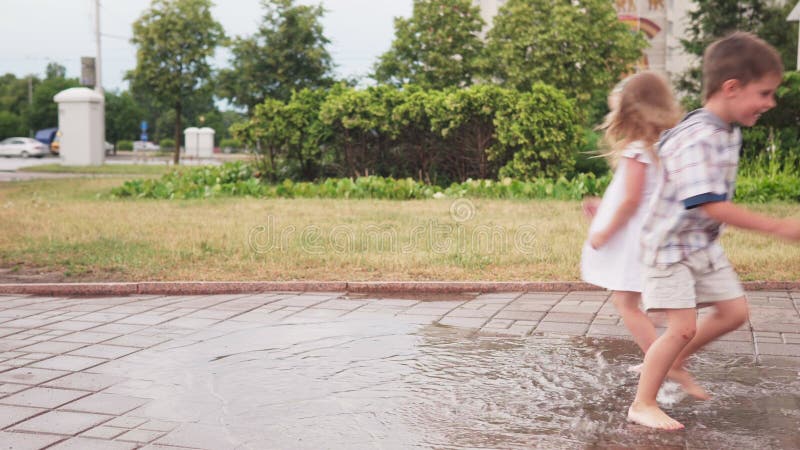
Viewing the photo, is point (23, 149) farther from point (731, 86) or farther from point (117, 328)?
point (731, 86)

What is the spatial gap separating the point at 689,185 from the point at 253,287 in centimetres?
445

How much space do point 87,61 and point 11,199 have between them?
923 inches

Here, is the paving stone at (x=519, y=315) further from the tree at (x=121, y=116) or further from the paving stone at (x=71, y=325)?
the tree at (x=121, y=116)

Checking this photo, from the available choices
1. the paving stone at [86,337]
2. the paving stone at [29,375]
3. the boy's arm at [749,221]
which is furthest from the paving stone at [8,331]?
the boy's arm at [749,221]

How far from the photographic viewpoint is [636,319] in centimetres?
410

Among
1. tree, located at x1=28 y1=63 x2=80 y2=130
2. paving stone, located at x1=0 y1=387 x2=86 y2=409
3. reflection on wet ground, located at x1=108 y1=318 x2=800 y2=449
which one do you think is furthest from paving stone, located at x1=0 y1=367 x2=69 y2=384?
tree, located at x1=28 y1=63 x2=80 y2=130

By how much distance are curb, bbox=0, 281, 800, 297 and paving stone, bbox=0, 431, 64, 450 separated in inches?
138

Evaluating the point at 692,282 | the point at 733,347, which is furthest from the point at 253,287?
the point at 692,282

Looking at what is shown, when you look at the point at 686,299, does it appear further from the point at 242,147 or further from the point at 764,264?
the point at 242,147

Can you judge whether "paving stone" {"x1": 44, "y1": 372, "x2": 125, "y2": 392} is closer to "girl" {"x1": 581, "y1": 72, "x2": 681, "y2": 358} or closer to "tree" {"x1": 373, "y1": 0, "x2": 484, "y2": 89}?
"girl" {"x1": 581, "y1": 72, "x2": 681, "y2": 358}

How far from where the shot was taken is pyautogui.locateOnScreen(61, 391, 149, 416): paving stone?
376 cm

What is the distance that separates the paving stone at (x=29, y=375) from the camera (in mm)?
4254

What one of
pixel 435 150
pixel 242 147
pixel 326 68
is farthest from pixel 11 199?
pixel 326 68

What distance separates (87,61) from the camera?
36.4 m
